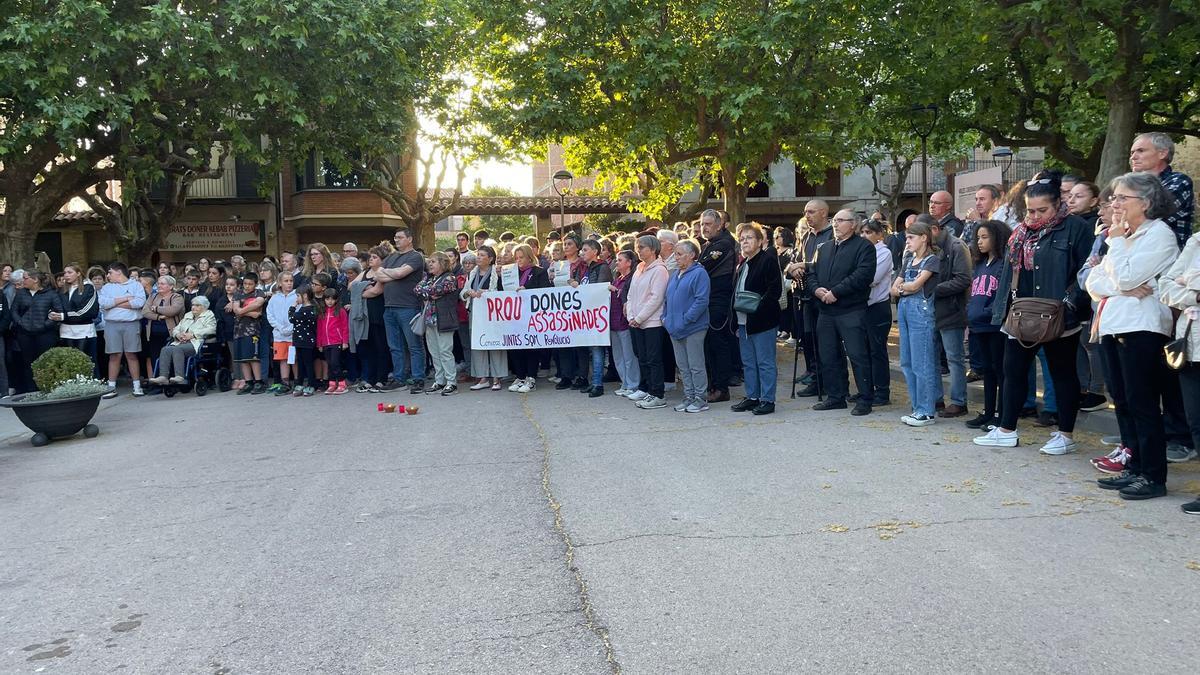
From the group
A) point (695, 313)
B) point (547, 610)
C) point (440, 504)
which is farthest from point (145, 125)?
point (547, 610)

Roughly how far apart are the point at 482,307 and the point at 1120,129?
9.46 meters

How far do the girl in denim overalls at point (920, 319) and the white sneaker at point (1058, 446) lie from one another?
55.5 inches

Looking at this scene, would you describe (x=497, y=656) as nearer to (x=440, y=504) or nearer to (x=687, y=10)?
(x=440, y=504)

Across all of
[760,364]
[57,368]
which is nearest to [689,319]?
[760,364]

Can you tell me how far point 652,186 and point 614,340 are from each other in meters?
16.6

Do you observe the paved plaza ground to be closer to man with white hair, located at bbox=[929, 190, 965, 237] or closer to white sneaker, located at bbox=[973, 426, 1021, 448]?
white sneaker, located at bbox=[973, 426, 1021, 448]

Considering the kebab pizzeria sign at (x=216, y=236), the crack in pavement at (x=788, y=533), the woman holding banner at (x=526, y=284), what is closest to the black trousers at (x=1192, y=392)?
the crack in pavement at (x=788, y=533)

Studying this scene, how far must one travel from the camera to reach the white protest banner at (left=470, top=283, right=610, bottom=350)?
1138cm

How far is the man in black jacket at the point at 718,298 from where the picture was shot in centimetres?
1012

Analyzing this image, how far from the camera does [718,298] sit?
10.1 metres

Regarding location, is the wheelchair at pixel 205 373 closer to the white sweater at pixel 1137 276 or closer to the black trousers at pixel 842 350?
the black trousers at pixel 842 350

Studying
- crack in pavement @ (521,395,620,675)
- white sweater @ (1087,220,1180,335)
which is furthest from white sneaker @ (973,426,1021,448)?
crack in pavement @ (521,395,620,675)

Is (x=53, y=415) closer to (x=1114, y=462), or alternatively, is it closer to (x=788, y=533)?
(x=788, y=533)

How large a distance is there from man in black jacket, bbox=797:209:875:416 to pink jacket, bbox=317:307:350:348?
6.36m
